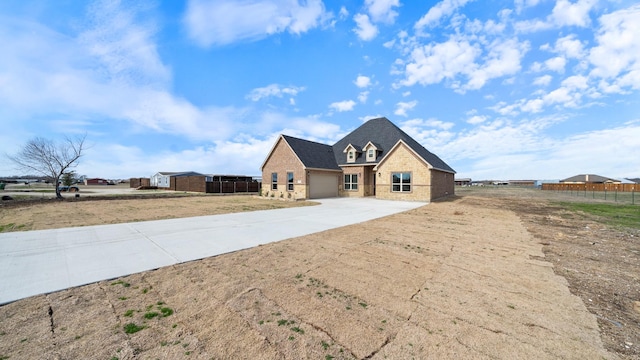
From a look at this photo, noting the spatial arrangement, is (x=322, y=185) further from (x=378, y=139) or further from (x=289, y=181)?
(x=378, y=139)

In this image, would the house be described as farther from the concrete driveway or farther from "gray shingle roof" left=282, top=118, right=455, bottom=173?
the concrete driveway

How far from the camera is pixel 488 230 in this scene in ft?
32.3

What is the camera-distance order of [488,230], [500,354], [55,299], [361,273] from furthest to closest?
1. [488,230]
2. [361,273]
3. [55,299]
4. [500,354]

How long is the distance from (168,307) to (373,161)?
23.7 m

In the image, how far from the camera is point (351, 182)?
2716 centimetres

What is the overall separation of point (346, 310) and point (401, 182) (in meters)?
20.2

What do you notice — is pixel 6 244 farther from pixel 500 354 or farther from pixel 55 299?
pixel 500 354

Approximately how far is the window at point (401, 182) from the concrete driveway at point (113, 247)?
43.9ft

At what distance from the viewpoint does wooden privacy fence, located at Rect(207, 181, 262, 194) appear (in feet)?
114

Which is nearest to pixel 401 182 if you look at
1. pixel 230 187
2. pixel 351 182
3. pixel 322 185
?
pixel 351 182

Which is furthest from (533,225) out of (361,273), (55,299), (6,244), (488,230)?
(6,244)

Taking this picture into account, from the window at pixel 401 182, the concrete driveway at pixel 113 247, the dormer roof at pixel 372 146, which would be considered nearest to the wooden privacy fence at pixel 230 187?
the dormer roof at pixel 372 146

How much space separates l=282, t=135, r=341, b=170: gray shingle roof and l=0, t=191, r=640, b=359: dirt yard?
1836 cm

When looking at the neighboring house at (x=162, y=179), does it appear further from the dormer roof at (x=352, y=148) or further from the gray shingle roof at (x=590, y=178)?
the gray shingle roof at (x=590, y=178)
